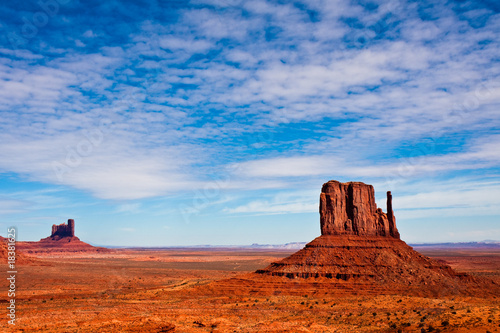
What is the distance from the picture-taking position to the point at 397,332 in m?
29.6

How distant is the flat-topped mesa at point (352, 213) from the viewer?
218 ft

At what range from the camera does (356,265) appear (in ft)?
193

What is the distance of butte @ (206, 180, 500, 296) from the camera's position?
54938 millimetres

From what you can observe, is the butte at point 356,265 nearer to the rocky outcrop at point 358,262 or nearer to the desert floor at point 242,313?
the rocky outcrop at point 358,262

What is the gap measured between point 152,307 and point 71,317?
9.61m

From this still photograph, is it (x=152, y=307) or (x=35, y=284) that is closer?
(x=152, y=307)

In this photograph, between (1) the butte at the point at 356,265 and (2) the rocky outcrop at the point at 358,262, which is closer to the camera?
(1) the butte at the point at 356,265

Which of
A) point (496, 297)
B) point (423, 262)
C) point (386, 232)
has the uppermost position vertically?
point (386, 232)

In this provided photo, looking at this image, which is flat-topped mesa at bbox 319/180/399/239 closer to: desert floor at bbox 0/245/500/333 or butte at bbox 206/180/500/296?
butte at bbox 206/180/500/296

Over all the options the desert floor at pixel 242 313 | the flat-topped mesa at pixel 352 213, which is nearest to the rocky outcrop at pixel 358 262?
the flat-topped mesa at pixel 352 213

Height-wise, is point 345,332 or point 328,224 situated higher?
point 328,224

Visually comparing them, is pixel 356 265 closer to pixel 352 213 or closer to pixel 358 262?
pixel 358 262

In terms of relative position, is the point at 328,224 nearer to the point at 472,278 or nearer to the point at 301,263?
the point at 301,263

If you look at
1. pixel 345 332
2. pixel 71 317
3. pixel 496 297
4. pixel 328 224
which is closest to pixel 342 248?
pixel 328 224
